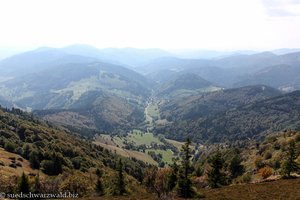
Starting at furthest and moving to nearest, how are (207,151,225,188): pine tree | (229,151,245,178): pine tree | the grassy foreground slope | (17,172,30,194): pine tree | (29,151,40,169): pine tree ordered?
(29,151,40,169): pine tree, (229,151,245,178): pine tree, (207,151,225,188): pine tree, (17,172,30,194): pine tree, the grassy foreground slope

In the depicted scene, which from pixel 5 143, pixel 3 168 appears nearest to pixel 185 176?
pixel 3 168

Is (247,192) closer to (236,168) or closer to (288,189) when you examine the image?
(288,189)

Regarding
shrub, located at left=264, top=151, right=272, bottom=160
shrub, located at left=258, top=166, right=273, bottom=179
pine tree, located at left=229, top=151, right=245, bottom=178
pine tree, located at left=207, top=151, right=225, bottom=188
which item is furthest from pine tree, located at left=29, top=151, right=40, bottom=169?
shrub, located at left=264, top=151, right=272, bottom=160

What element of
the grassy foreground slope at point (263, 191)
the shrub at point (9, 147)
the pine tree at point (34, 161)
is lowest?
the pine tree at point (34, 161)

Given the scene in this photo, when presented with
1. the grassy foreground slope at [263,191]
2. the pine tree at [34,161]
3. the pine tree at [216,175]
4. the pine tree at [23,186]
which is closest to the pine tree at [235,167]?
the pine tree at [216,175]

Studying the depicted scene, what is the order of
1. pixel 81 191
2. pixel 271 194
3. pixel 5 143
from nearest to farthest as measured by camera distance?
pixel 271 194 < pixel 81 191 < pixel 5 143

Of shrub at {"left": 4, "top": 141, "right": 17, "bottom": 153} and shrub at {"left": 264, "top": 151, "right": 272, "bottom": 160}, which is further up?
shrub at {"left": 264, "top": 151, "right": 272, "bottom": 160}

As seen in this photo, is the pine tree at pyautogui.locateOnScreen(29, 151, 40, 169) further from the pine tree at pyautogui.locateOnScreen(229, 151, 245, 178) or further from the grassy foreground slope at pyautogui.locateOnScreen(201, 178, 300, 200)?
the grassy foreground slope at pyautogui.locateOnScreen(201, 178, 300, 200)

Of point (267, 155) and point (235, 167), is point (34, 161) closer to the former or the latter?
point (235, 167)

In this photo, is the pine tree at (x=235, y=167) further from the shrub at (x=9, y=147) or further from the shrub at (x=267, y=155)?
the shrub at (x=9, y=147)

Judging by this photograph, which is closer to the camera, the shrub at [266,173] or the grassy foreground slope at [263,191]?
the grassy foreground slope at [263,191]

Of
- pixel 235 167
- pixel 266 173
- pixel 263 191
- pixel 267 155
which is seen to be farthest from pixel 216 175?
pixel 267 155
